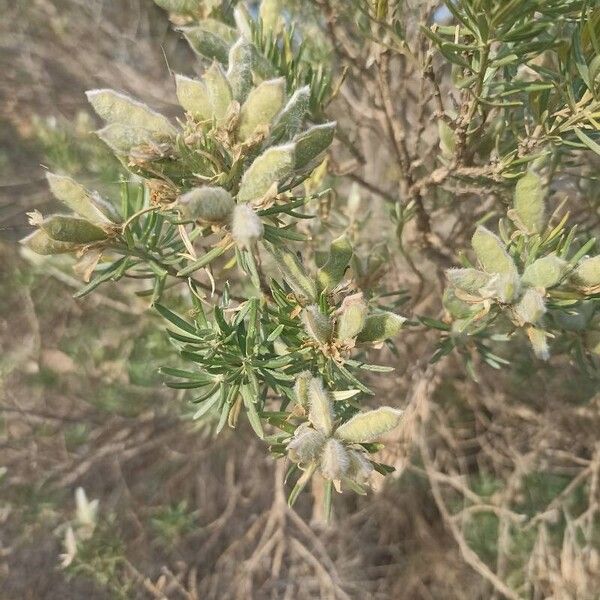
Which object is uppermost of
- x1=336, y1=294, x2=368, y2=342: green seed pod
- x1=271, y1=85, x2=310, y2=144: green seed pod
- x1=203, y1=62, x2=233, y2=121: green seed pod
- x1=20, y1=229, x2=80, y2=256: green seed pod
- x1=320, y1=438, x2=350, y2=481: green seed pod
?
x1=203, y1=62, x2=233, y2=121: green seed pod

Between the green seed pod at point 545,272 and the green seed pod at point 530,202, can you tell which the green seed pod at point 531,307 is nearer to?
the green seed pod at point 545,272

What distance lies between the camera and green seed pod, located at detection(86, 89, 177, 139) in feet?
2.74

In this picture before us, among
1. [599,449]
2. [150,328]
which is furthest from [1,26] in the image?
[599,449]

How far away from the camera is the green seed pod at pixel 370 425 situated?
885 mm

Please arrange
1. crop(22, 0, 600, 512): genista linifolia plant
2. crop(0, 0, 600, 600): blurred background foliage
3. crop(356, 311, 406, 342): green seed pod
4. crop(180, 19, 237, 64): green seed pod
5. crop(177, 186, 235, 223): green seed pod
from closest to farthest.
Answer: crop(177, 186, 235, 223): green seed pod < crop(22, 0, 600, 512): genista linifolia plant < crop(356, 311, 406, 342): green seed pod < crop(180, 19, 237, 64): green seed pod < crop(0, 0, 600, 600): blurred background foliage

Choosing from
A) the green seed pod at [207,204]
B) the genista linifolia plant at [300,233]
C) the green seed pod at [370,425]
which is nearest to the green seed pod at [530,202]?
the genista linifolia plant at [300,233]

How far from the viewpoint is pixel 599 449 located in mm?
2281

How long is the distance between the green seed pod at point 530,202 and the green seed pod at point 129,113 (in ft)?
1.93

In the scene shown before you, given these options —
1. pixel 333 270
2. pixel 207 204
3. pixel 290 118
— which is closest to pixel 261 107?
pixel 290 118

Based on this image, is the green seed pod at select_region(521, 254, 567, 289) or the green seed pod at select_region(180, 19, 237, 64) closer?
the green seed pod at select_region(521, 254, 567, 289)

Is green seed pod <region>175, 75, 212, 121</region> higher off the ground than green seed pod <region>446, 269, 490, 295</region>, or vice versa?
green seed pod <region>175, 75, 212, 121</region>

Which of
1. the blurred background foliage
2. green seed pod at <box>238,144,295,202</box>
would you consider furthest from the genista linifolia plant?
the blurred background foliage

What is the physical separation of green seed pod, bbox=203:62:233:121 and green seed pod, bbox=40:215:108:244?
0.24 metres

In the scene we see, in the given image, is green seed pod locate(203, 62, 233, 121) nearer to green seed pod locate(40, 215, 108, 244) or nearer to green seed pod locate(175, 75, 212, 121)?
green seed pod locate(175, 75, 212, 121)
